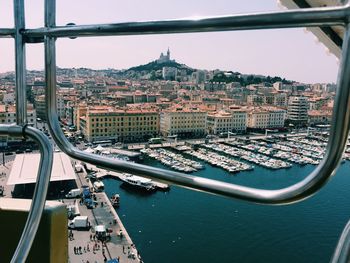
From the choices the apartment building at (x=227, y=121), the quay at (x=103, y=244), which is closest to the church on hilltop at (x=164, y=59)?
the apartment building at (x=227, y=121)

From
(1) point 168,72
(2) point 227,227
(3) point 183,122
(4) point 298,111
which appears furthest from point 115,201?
(1) point 168,72

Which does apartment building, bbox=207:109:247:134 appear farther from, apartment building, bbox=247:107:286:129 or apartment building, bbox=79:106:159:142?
apartment building, bbox=79:106:159:142

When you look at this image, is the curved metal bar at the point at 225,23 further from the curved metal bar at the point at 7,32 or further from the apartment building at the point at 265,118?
the apartment building at the point at 265,118

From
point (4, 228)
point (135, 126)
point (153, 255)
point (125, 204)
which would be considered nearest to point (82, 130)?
point (135, 126)

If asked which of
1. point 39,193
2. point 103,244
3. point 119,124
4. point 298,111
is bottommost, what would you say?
point 103,244

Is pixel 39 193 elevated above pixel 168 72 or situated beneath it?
situated beneath

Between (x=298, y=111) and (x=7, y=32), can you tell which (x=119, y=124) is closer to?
(x=298, y=111)
